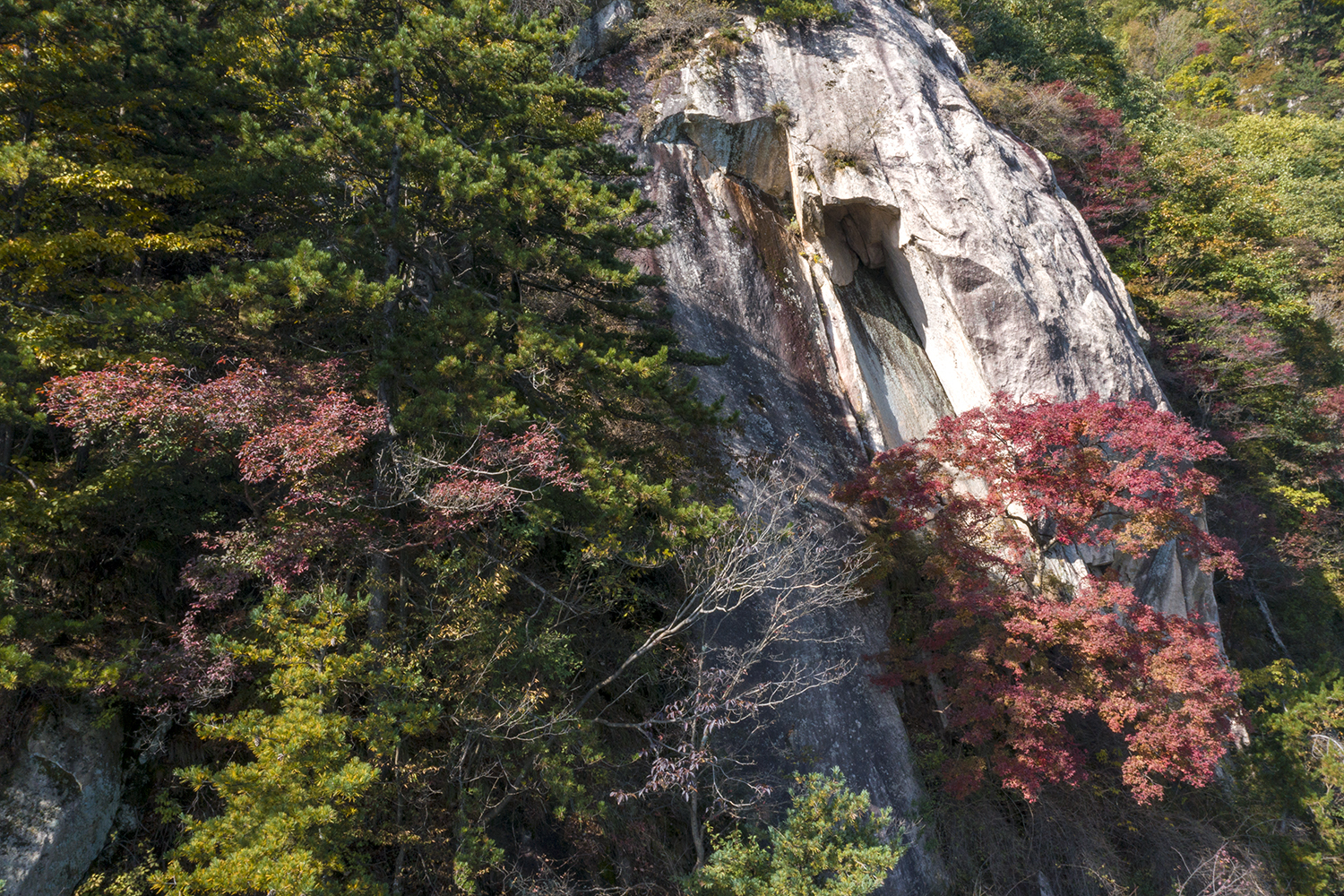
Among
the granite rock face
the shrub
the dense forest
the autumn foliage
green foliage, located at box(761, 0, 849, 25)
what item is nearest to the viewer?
the granite rock face

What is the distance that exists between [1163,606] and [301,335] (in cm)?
1564

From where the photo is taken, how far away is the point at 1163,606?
12.2m

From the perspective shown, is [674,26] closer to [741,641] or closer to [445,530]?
[445,530]

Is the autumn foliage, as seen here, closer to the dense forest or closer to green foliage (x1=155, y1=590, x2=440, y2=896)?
the dense forest

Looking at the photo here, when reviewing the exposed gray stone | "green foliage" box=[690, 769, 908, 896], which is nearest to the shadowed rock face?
the exposed gray stone

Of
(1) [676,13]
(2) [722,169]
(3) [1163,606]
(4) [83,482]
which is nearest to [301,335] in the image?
(4) [83,482]

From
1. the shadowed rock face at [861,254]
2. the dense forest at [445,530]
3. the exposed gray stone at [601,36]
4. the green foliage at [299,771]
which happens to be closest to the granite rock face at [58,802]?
the dense forest at [445,530]

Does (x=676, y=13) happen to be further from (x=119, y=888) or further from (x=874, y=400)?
(x=119, y=888)

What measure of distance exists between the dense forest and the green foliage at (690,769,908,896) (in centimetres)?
5

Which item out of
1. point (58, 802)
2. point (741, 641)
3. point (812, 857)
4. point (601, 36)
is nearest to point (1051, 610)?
point (741, 641)

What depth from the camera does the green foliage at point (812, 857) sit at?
6.48 meters

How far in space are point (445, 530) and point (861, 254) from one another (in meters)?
11.1

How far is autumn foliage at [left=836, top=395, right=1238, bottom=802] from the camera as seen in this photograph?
8547mm

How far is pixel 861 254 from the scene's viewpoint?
1386 centimetres
